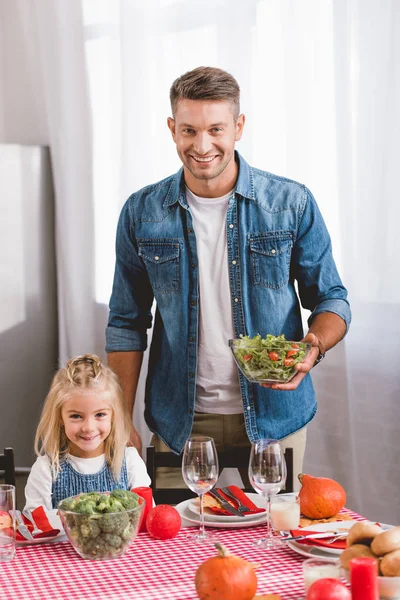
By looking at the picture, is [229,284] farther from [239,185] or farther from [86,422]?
[86,422]

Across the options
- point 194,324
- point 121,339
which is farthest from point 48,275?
point 194,324

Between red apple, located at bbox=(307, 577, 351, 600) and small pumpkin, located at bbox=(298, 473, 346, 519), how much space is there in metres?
0.48

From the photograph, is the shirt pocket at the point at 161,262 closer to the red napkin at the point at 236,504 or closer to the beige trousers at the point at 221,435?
the beige trousers at the point at 221,435

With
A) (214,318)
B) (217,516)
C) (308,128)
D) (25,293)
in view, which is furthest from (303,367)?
(25,293)

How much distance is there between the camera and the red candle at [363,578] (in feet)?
4.01

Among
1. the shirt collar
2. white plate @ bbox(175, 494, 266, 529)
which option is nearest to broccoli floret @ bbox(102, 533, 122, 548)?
white plate @ bbox(175, 494, 266, 529)

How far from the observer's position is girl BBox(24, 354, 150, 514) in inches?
79.3

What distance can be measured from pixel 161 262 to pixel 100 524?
0.92 meters

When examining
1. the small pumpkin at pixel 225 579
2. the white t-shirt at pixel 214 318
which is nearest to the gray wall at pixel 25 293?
the white t-shirt at pixel 214 318

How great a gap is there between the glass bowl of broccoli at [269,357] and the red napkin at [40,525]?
0.57 m

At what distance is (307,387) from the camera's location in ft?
7.77

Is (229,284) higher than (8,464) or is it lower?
higher

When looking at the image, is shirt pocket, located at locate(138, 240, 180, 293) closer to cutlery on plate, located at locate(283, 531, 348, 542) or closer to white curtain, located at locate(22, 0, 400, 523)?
white curtain, located at locate(22, 0, 400, 523)

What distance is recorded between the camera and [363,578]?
1225 millimetres
